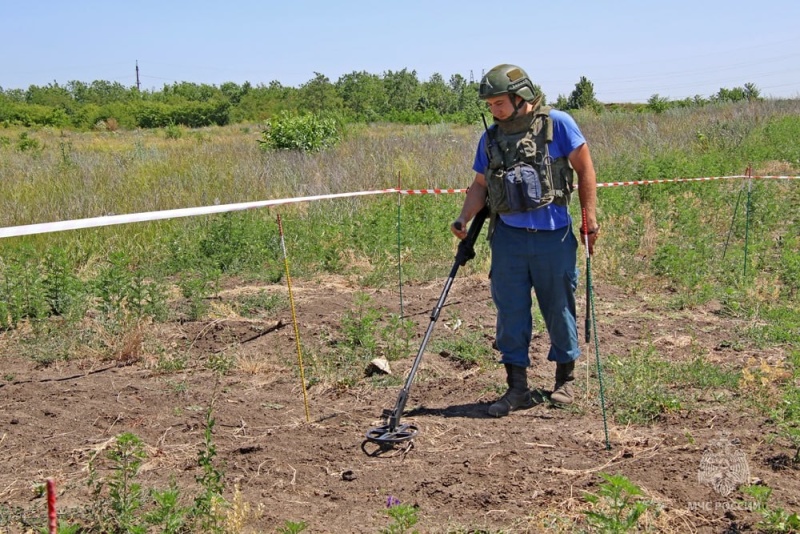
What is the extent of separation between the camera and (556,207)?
5008 millimetres

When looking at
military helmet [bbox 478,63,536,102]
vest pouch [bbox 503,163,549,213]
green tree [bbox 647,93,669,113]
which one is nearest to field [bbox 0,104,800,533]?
vest pouch [bbox 503,163,549,213]

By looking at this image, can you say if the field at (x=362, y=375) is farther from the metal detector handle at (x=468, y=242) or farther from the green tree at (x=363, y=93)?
the green tree at (x=363, y=93)

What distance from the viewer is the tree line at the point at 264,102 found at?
41.3m

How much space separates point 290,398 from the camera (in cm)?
556

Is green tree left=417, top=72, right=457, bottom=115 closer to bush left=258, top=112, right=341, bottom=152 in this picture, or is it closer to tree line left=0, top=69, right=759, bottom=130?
tree line left=0, top=69, right=759, bottom=130

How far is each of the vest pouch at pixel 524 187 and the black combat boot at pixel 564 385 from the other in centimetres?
105

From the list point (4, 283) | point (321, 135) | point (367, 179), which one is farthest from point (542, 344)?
point (321, 135)

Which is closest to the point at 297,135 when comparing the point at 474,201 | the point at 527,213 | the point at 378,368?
the point at 378,368

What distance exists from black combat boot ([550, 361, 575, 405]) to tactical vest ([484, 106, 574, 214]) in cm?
103

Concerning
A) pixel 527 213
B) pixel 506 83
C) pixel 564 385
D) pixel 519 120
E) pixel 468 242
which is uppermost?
pixel 506 83

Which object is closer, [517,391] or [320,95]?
[517,391]

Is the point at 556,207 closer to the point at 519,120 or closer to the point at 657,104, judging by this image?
the point at 519,120

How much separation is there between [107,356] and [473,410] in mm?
2913

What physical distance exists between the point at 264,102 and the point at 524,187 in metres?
49.4
